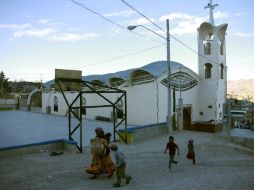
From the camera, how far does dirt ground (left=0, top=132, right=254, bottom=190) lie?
900 cm

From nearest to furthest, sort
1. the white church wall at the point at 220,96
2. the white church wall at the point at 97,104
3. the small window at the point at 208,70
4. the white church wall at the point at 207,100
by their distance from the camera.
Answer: the white church wall at the point at 207,100
the white church wall at the point at 220,96
the small window at the point at 208,70
the white church wall at the point at 97,104

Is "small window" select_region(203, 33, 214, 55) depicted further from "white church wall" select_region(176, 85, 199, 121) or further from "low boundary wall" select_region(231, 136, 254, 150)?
"low boundary wall" select_region(231, 136, 254, 150)

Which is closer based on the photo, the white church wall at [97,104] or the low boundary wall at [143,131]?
the low boundary wall at [143,131]

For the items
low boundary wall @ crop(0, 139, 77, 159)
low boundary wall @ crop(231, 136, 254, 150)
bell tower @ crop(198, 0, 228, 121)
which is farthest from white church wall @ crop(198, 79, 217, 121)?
low boundary wall @ crop(0, 139, 77, 159)

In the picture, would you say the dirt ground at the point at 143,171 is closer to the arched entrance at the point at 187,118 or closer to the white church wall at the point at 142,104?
the white church wall at the point at 142,104

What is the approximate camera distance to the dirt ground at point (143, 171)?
29.5 ft

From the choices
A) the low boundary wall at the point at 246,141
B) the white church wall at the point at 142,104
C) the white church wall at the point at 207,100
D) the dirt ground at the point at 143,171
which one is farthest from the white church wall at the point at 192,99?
the dirt ground at the point at 143,171

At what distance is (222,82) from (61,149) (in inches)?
851

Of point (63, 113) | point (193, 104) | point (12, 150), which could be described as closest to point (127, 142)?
point (12, 150)

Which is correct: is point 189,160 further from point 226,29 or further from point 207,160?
point 226,29

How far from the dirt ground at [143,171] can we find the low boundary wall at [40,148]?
1.21 feet

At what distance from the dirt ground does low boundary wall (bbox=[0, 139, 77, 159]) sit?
37 centimetres

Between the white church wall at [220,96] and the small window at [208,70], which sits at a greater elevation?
the small window at [208,70]

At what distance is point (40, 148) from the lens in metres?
14.7
